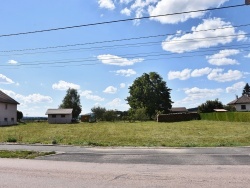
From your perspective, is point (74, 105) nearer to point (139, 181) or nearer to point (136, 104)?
point (136, 104)

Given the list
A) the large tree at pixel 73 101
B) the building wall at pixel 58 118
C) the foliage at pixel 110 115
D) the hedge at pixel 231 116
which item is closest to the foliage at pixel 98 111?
the foliage at pixel 110 115

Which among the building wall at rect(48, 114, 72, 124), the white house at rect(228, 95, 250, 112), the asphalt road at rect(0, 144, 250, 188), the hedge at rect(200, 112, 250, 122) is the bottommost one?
the asphalt road at rect(0, 144, 250, 188)

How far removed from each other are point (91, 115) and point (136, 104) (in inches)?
509

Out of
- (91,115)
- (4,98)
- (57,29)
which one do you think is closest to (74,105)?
(91,115)

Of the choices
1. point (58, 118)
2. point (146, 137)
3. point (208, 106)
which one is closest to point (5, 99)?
point (58, 118)

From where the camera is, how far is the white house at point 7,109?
69.5m

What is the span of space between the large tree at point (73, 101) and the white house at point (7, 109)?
49993mm

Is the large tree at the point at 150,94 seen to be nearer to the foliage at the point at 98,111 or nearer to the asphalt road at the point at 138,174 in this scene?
the foliage at the point at 98,111

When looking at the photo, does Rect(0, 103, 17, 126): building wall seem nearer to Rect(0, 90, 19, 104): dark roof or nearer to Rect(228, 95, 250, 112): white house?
Rect(0, 90, 19, 104): dark roof

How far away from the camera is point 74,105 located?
128000 millimetres

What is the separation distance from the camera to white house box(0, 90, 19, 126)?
69.5 m

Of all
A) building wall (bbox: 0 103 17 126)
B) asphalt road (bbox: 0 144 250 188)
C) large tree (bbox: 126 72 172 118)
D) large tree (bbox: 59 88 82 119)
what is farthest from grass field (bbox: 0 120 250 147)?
large tree (bbox: 59 88 82 119)

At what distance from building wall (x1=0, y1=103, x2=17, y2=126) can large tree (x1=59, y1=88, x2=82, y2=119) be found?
4984 centimetres

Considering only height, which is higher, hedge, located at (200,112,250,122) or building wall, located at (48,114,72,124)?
building wall, located at (48,114,72,124)
